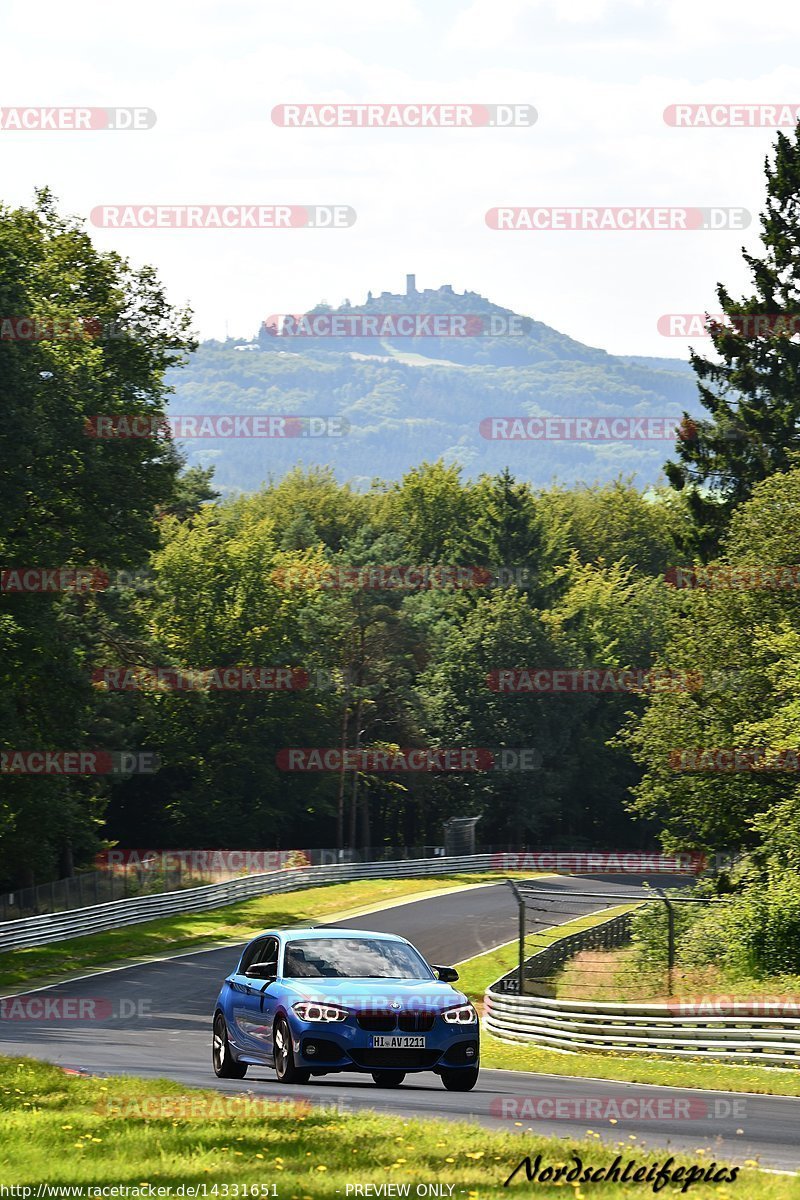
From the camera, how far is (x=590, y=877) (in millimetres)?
79812

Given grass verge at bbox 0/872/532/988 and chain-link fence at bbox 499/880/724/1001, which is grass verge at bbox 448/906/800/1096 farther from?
grass verge at bbox 0/872/532/988

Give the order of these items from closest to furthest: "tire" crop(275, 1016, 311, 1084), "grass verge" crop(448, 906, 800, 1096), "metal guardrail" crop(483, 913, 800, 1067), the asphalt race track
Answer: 1. the asphalt race track
2. "tire" crop(275, 1016, 311, 1084)
3. "grass verge" crop(448, 906, 800, 1096)
4. "metal guardrail" crop(483, 913, 800, 1067)

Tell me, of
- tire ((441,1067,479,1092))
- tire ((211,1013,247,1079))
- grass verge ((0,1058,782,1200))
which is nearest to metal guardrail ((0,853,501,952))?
tire ((211,1013,247,1079))

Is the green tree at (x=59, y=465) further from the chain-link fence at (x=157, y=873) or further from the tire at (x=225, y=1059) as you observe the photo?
the tire at (x=225, y=1059)

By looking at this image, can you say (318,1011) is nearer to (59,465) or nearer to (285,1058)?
(285,1058)

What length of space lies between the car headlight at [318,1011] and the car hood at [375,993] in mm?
57

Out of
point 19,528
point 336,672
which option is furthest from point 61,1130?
point 336,672

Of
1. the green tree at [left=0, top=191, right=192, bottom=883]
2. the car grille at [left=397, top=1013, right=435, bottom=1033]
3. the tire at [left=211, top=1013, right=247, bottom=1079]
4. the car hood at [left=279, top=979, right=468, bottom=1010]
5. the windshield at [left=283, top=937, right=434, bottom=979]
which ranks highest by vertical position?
the green tree at [left=0, top=191, right=192, bottom=883]

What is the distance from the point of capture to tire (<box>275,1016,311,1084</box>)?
16188mm

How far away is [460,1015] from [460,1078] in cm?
A: 125

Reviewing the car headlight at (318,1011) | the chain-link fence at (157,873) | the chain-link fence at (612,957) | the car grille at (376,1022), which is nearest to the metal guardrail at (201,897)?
the chain-link fence at (157,873)

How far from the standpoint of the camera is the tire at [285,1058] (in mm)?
16188

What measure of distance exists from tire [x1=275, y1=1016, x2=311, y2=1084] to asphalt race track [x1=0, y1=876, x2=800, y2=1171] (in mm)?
156

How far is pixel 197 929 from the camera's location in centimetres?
5462
